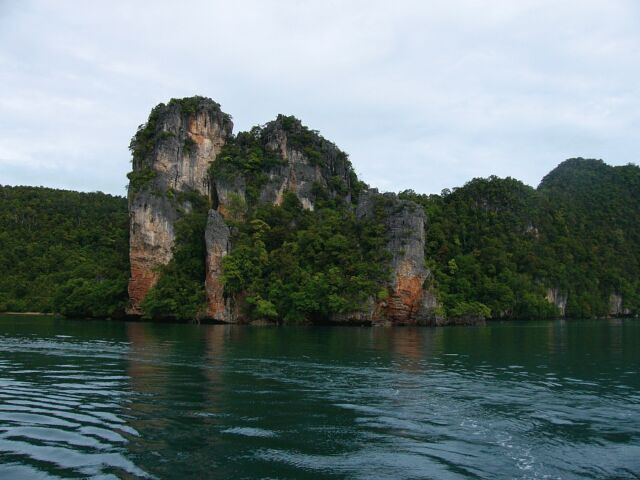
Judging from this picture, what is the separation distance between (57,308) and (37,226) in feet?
108

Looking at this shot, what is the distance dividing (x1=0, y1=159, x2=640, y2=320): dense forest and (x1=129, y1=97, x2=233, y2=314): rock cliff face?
281 centimetres

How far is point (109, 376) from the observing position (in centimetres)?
2000

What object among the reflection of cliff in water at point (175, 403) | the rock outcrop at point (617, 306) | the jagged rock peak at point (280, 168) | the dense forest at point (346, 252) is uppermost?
the jagged rock peak at point (280, 168)

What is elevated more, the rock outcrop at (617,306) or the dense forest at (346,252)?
the dense forest at (346,252)

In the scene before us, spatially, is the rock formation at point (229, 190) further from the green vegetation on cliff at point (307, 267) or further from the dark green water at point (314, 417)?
the dark green water at point (314, 417)

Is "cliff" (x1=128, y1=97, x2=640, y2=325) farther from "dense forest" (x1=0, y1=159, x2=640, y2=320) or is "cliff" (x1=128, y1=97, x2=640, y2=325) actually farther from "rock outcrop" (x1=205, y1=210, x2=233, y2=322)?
"dense forest" (x1=0, y1=159, x2=640, y2=320)

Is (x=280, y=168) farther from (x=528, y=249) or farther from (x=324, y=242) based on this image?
(x=528, y=249)

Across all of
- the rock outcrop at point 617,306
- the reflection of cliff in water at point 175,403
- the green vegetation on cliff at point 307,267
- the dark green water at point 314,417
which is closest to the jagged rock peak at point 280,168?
the green vegetation on cliff at point 307,267

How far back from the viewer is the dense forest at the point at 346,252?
217ft

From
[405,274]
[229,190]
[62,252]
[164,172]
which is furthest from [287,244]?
[62,252]

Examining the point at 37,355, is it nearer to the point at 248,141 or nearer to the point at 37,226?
the point at 248,141

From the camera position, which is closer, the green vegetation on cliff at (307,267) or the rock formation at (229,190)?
the green vegetation on cliff at (307,267)

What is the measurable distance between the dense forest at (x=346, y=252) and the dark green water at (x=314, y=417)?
38.9 meters

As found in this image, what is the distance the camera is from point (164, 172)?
78.2 meters
